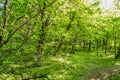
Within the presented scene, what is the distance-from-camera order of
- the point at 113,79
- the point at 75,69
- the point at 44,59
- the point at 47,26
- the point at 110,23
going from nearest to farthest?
the point at 113,79
the point at 47,26
the point at 75,69
the point at 44,59
the point at 110,23

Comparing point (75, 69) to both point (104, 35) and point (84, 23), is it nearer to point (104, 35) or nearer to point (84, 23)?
point (84, 23)

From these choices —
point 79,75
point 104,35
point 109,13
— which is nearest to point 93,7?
point 79,75

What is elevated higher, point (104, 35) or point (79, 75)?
point (104, 35)

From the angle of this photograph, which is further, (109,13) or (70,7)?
(109,13)

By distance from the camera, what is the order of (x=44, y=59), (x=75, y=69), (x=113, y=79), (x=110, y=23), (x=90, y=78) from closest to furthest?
(x=113, y=79), (x=90, y=78), (x=75, y=69), (x=44, y=59), (x=110, y=23)

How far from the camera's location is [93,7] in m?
36.4

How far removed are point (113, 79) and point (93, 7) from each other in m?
14.6

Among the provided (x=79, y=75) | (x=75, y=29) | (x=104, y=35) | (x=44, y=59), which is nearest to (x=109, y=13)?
(x=104, y=35)

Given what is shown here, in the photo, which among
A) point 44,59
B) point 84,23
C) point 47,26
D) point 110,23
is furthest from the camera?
point 110,23

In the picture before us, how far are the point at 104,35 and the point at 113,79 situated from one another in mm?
36940

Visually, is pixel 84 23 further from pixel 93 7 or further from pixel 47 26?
pixel 47 26

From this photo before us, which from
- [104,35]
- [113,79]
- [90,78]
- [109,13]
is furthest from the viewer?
[104,35]

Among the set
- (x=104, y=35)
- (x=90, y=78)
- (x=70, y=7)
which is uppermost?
(x=70, y=7)

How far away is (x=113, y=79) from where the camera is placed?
25188 millimetres
